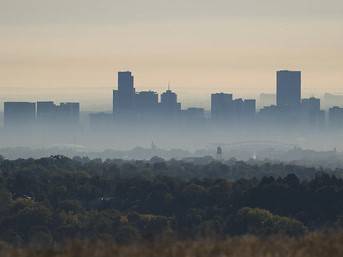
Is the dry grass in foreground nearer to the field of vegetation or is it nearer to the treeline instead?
the field of vegetation

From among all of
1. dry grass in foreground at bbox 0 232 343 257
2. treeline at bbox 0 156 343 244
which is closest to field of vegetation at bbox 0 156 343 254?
treeline at bbox 0 156 343 244

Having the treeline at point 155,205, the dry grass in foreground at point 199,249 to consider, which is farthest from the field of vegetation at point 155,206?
the dry grass in foreground at point 199,249

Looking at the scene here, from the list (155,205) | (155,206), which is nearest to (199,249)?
(155,206)

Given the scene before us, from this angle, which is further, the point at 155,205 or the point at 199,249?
the point at 155,205

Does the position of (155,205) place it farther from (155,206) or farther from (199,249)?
(199,249)

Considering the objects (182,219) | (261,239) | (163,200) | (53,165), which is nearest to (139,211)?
(163,200)

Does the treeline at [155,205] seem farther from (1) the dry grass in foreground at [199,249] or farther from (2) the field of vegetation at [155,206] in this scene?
(1) the dry grass in foreground at [199,249]
